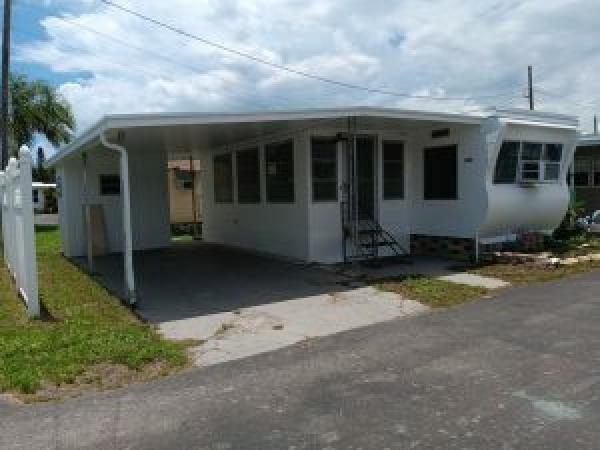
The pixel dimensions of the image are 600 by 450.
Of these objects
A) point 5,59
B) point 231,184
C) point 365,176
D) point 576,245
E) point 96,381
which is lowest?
point 96,381

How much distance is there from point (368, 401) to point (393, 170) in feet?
27.1

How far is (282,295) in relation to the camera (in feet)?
29.1

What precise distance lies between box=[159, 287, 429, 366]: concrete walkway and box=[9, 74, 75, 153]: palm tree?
23286mm

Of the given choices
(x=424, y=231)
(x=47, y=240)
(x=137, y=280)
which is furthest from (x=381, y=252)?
(x=47, y=240)

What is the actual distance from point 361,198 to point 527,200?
3.27 m

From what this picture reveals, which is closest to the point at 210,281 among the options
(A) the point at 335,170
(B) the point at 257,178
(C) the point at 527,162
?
→ (A) the point at 335,170

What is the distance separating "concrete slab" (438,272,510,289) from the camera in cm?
921

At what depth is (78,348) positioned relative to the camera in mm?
6223

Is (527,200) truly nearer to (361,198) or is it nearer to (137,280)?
(361,198)

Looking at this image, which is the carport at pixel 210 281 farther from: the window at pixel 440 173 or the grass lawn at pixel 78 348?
the window at pixel 440 173

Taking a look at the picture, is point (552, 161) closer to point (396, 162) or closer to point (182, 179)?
point (396, 162)

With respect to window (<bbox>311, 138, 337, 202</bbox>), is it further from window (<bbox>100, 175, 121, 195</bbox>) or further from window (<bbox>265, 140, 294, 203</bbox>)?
window (<bbox>100, 175, 121, 195</bbox>)

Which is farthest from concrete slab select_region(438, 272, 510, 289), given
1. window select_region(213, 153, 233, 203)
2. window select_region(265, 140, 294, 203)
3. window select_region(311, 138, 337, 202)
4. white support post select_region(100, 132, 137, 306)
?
window select_region(213, 153, 233, 203)

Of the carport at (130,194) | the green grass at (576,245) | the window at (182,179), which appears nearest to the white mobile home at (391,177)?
the carport at (130,194)
